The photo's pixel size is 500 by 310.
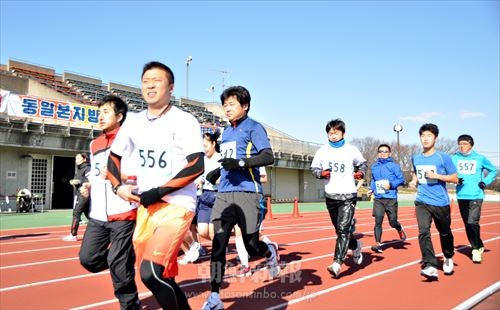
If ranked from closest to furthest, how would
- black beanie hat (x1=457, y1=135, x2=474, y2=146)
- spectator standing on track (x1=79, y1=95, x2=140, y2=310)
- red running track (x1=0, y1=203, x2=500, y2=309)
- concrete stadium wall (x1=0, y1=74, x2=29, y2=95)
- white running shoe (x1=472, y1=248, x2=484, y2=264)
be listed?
spectator standing on track (x1=79, y1=95, x2=140, y2=310), red running track (x1=0, y1=203, x2=500, y2=309), white running shoe (x1=472, y1=248, x2=484, y2=264), black beanie hat (x1=457, y1=135, x2=474, y2=146), concrete stadium wall (x1=0, y1=74, x2=29, y2=95)

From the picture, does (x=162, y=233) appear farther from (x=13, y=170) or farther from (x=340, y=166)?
(x=13, y=170)

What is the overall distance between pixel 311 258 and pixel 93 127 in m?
19.0

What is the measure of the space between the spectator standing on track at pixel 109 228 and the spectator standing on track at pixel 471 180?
6.33m

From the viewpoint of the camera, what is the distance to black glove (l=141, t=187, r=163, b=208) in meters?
3.11

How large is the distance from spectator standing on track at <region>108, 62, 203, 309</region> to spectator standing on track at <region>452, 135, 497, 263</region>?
20.8 feet

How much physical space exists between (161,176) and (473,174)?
22.2 ft

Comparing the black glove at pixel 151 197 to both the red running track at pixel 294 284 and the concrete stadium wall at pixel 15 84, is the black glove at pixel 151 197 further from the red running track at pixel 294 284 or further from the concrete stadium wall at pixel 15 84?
the concrete stadium wall at pixel 15 84

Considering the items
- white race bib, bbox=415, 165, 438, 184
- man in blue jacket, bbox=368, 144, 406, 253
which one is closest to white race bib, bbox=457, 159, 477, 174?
man in blue jacket, bbox=368, 144, 406, 253

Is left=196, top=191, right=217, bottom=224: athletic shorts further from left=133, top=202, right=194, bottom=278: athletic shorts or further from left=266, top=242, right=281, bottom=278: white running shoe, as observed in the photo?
left=133, top=202, right=194, bottom=278: athletic shorts

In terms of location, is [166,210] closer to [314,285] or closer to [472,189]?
[314,285]

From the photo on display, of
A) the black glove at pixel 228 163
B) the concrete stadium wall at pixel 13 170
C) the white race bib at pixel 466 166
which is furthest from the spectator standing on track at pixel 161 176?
the concrete stadium wall at pixel 13 170

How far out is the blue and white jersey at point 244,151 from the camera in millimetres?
4738

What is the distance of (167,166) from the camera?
3281 millimetres

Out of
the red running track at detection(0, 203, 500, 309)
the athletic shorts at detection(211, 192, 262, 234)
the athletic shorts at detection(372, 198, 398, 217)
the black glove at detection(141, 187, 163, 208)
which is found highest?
the black glove at detection(141, 187, 163, 208)
